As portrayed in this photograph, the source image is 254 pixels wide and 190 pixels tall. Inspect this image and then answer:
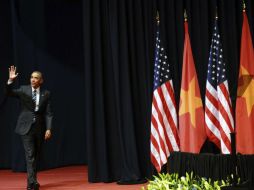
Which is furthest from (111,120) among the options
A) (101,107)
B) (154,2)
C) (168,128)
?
(154,2)

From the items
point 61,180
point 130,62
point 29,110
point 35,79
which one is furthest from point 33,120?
point 130,62

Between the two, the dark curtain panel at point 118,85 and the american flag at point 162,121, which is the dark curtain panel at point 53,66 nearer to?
the dark curtain panel at point 118,85

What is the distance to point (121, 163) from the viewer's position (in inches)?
270

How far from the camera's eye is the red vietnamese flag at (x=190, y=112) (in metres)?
6.18

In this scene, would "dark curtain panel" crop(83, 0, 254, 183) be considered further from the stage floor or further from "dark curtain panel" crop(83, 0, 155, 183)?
the stage floor

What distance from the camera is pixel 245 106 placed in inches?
241

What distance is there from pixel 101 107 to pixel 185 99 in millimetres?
1372

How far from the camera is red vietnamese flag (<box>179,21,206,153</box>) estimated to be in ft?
20.3

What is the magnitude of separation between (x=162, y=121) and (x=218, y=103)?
2.76 feet

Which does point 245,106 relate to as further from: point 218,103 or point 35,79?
point 35,79

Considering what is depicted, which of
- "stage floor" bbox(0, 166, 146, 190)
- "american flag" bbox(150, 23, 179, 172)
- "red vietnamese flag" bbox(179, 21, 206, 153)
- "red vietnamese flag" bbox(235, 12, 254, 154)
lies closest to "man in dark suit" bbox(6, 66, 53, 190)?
"stage floor" bbox(0, 166, 146, 190)

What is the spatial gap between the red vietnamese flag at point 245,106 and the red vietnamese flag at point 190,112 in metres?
0.51

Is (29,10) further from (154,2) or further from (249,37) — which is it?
(249,37)

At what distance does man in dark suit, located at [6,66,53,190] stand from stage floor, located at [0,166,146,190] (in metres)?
0.59
